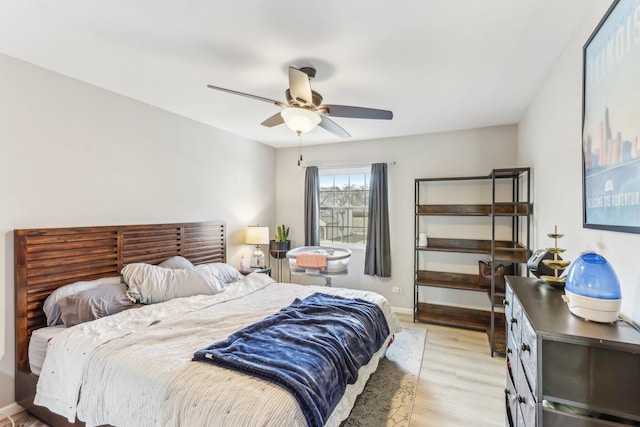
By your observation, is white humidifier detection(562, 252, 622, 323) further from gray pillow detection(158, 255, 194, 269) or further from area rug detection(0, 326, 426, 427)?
gray pillow detection(158, 255, 194, 269)

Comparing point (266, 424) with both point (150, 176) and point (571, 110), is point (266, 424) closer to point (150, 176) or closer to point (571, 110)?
point (571, 110)

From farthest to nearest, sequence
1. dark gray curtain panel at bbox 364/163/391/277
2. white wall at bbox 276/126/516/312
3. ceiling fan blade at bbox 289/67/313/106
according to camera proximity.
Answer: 1. dark gray curtain panel at bbox 364/163/391/277
2. white wall at bbox 276/126/516/312
3. ceiling fan blade at bbox 289/67/313/106

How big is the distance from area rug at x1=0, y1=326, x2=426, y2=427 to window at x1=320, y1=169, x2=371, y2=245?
198 cm

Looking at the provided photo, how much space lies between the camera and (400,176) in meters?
4.41

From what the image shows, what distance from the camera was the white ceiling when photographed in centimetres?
165

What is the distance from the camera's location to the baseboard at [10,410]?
2.12 metres

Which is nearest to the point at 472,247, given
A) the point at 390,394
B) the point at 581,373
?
the point at 390,394

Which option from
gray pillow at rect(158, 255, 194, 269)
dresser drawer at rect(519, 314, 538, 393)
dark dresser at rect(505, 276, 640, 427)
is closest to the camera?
dark dresser at rect(505, 276, 640, 427)

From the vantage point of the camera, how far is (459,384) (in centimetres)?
258

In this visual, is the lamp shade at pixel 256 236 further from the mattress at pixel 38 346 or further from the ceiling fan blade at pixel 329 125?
the mattress at pixel 38 346

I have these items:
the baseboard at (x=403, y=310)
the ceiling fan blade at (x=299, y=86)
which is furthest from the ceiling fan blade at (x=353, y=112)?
the baseboard at (x=403, y=310)

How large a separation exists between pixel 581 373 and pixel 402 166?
3.64 m

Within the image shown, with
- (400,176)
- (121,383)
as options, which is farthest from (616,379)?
(400,176)

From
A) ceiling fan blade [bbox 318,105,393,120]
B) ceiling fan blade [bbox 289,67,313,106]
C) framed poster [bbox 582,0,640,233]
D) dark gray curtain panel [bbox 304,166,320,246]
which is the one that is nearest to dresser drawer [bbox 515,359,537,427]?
framed poster [bbox 582,0,640,233]
